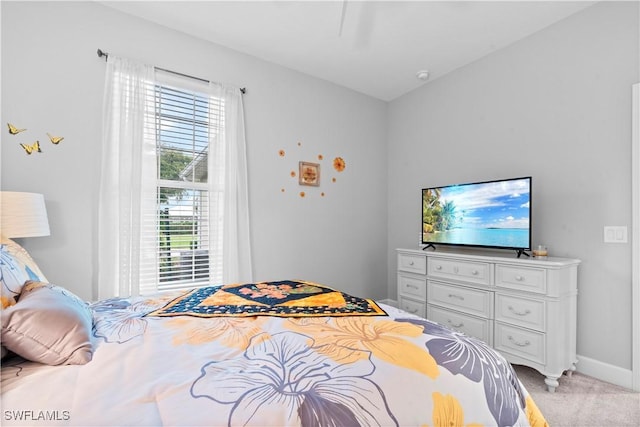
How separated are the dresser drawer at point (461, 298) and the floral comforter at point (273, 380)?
1.41 meters

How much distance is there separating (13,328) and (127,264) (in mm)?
1550

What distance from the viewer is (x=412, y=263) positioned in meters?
3.10

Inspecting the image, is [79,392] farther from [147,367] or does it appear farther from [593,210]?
[593,210]

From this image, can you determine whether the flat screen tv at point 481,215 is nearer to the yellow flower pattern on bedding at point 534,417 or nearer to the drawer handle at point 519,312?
the drawer handle at point 519,312

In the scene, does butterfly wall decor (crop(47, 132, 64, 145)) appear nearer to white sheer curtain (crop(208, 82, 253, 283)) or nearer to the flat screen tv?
white sheer curtain (crop(208, 82, 253, 283))

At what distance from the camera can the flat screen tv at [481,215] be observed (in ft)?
7.99

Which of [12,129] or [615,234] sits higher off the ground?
[12,129]

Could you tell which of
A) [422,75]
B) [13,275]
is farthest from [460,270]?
[13,275]

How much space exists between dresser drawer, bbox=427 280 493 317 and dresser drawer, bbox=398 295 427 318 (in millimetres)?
115

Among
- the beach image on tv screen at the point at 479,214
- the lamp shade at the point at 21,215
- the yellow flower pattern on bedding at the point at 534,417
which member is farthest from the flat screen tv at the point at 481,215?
the lamp shade at the point at 21,215

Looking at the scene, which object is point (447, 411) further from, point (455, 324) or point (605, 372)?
point (605, 372)

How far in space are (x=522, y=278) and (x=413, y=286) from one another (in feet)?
3.31

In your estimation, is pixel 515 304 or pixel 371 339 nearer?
pixel 371 339

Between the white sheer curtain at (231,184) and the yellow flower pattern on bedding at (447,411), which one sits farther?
the white sheer curtain at (231,184)
